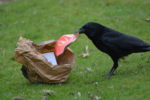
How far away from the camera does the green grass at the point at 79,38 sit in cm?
808

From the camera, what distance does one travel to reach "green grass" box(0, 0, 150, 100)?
8078mm

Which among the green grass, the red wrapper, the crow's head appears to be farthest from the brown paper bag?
the crow's head

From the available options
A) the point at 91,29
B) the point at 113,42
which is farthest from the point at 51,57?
the point at 113,42

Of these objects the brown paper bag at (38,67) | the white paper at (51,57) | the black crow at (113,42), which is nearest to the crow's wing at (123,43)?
the black crow at (113,42)

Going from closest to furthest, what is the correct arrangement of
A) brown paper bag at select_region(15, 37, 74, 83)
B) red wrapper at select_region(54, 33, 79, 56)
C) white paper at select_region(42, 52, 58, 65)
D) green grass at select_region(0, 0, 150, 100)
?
green grass at select_region(0, 0, 150, 100) → brown paper bag at select_region(15, 37, 74, 83) → red wrapper at select_region(54, 33, 79, 56) → white paper at select_region(42, 52, 58, 65)

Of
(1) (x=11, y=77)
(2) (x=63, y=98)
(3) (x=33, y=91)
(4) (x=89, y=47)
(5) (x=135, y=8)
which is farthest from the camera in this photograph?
(5) (x=135, y=8)

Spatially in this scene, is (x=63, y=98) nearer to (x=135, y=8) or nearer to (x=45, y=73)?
(x=45, y=73)

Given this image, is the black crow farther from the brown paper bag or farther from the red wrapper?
the brown paper bag

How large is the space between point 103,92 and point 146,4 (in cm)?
808

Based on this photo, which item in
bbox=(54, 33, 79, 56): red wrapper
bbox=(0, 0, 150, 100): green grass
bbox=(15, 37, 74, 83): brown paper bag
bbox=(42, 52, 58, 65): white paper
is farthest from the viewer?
bbox=(42, 52, 58, 65): white paper

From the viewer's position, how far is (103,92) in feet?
25.8

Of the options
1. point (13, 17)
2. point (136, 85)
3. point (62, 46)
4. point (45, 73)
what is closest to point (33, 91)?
point (45, 73)

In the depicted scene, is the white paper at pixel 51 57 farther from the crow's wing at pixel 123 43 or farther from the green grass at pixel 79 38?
the crow's wing at pixel 123 43

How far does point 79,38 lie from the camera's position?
42.0ft
